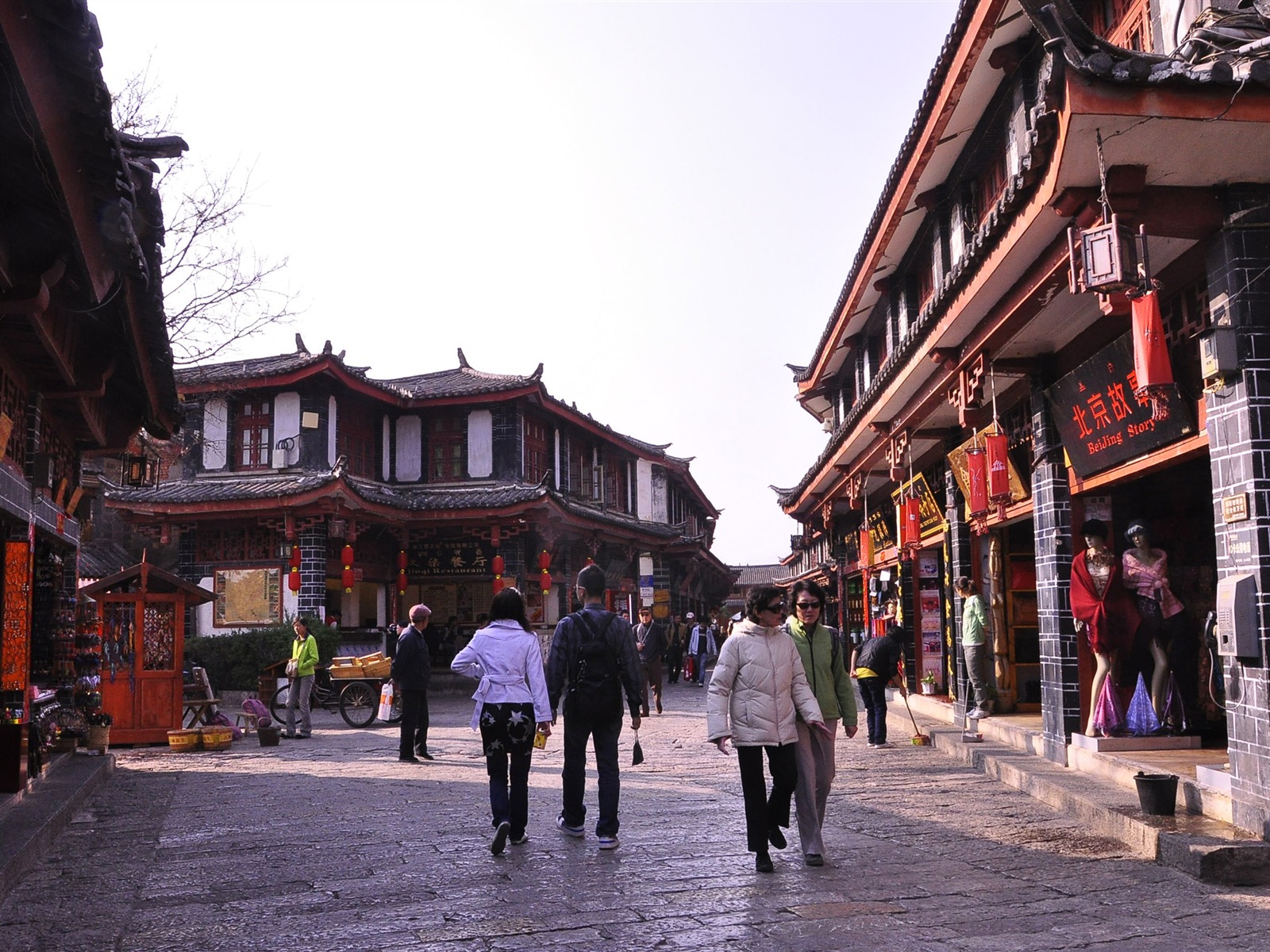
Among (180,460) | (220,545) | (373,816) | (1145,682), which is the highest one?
(180,460)

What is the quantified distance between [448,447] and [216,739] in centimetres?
1630

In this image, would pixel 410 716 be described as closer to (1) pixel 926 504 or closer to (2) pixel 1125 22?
(1) pixel 926 504

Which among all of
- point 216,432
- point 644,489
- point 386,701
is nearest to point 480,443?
point 216,432

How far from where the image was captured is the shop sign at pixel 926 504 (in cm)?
1502

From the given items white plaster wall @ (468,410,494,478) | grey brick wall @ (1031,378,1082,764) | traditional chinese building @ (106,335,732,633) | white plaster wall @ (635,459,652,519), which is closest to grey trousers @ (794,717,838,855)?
grey brick wall @ (1031,378,1082,764)

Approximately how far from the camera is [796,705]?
21.6 ft

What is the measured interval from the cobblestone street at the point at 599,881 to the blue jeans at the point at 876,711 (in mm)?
2742

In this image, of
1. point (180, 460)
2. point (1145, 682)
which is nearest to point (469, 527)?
point (180, 460)

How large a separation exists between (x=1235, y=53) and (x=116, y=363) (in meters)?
8.41

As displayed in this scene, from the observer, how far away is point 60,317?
8.09m

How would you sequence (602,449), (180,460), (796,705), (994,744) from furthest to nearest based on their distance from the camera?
1. (602,449)
2. (180,460)
3. (994,744)
4. (796,705)

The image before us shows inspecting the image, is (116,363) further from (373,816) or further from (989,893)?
(989,893)

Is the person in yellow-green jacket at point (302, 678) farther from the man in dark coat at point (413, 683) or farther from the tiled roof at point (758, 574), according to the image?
the tiled roof at point (758, 574)

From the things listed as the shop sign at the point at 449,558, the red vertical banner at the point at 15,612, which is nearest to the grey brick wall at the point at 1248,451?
the red vertical banner at the point at 15,612
